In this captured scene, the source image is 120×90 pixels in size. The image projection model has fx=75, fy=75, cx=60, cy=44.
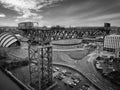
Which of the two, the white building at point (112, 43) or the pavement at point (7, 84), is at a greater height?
the white building at point (112, 43)

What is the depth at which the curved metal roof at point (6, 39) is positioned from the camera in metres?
49.5

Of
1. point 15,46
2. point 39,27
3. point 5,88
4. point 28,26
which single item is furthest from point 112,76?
point 15,46

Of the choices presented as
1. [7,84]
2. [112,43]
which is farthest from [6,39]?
[112,43]

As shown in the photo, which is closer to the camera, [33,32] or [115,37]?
[33,32]

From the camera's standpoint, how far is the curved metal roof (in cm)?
4950

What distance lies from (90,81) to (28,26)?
2022cm

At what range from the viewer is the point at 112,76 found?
813 inches

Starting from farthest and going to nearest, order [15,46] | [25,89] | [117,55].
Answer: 1. [15,46]
2. [117,55]
3. [25,89]

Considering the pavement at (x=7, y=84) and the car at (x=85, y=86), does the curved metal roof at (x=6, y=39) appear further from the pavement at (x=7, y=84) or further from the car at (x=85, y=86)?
the car at (x=85, y=86)

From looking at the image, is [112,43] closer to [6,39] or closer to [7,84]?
[7,84]

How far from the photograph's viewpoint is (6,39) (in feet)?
168

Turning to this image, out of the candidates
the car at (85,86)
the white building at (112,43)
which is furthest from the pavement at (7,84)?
the white building at (112,43)

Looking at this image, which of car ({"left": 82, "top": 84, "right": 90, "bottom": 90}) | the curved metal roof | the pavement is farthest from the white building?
the curved metal roof

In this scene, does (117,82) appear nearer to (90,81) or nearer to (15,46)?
(90,81)
